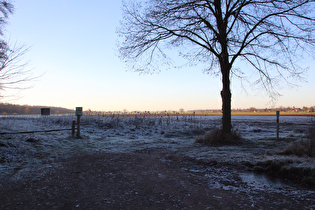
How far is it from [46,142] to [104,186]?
731 cm

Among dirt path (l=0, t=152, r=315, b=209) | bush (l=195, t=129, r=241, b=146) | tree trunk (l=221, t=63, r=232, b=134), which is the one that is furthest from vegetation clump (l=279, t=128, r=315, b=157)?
tree trunk (l=221, t=63, r=232, b=134)

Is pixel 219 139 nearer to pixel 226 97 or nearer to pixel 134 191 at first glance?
pixel 226 97

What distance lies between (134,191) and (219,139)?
24.5ft

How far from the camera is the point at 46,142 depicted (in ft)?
32.8

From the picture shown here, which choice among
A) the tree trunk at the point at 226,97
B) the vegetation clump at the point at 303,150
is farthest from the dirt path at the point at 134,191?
the tree trunk at the point at 226,97

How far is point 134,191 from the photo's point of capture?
12.7ft

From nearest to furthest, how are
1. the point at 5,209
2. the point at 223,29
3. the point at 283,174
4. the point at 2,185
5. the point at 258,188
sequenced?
the point at 5,209, the point at 258,188, the point at 2,185, the point at 283,174, the point at 223,29

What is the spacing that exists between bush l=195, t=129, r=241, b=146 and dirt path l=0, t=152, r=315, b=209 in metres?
4.61

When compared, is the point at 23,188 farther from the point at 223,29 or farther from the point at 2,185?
the point at 223,29

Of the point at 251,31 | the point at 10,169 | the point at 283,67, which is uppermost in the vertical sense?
the point at 251,31

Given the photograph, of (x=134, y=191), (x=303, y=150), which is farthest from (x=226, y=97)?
(x=134, y=191)

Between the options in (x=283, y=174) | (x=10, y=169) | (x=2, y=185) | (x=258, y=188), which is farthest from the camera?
(x=10, y=169)

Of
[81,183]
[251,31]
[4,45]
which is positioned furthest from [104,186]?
[251,31]

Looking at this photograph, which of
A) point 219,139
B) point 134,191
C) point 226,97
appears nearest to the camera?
point 134,191
